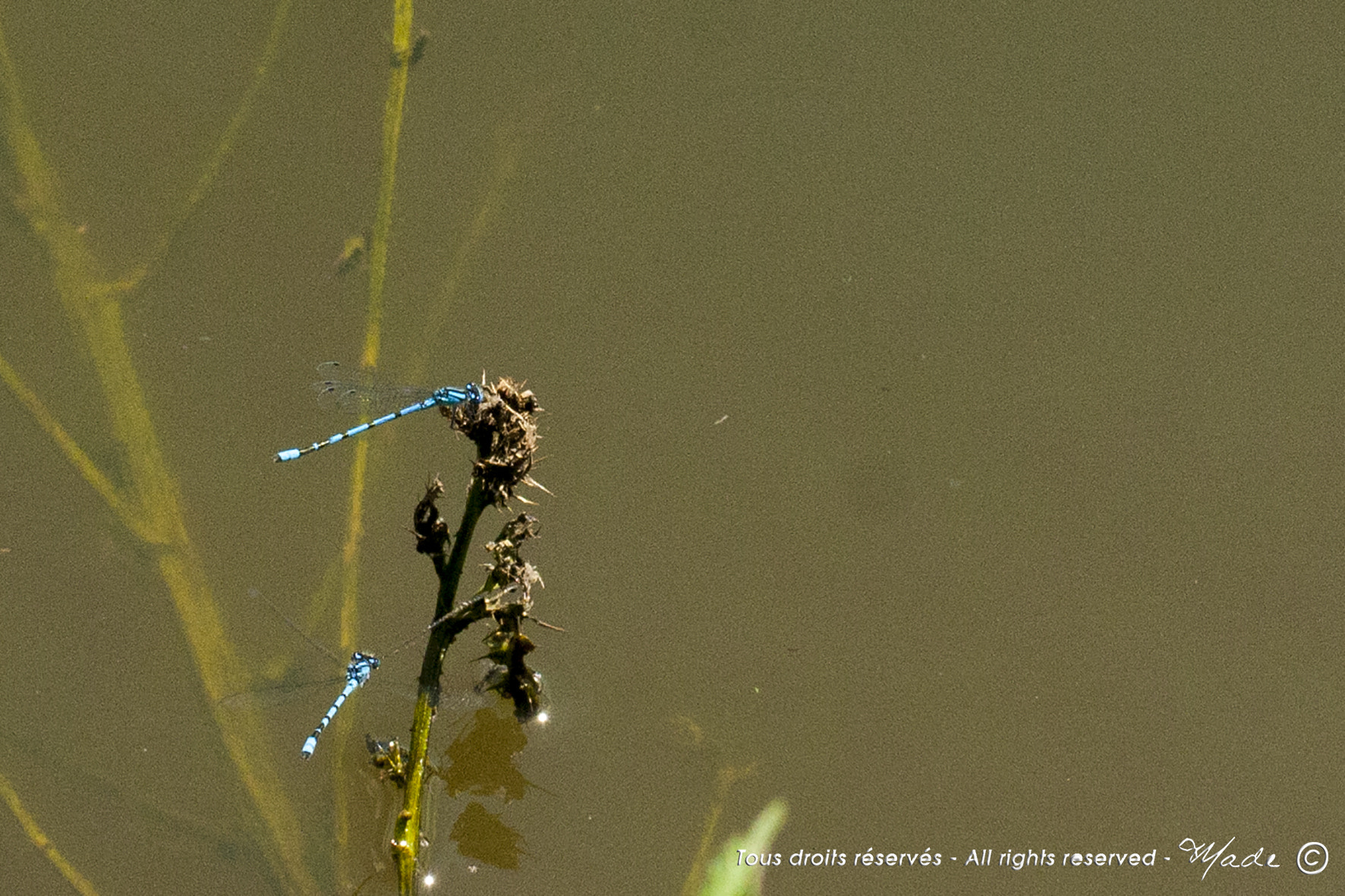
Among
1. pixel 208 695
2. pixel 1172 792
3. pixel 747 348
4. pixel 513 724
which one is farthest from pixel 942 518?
pixel 208 695

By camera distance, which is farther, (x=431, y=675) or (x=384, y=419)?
(x=384, y=419)

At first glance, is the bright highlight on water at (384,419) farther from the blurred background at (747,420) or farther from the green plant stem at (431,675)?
the green plant stem at (431,675)

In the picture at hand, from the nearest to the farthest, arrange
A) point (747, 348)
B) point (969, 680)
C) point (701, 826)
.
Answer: point (701, 826), point (969, 680), point (747, 348)

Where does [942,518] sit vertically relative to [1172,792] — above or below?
above

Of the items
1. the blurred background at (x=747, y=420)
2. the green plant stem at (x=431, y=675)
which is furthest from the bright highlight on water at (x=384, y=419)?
the green plant stem at (x=431, y=675)

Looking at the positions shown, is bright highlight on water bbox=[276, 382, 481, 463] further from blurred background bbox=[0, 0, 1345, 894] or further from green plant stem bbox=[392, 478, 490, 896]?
green plant stem bbox=[392, 478, 490, 896]

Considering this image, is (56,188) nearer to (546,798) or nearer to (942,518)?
(546,798)

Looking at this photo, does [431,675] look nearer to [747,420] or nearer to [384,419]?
[384,419]

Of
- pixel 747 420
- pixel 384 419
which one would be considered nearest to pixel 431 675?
pixel 384 419
